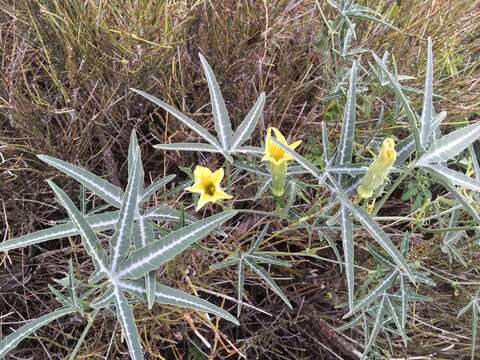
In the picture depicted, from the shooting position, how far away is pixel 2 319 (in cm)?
Answer: 126

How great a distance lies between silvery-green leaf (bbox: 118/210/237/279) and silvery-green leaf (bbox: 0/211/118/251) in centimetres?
12

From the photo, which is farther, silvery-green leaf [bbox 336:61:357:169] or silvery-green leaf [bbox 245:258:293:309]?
silvery-green leaf [bbox 245:258:293:309]

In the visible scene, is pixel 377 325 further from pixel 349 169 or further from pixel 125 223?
pixel 125 223

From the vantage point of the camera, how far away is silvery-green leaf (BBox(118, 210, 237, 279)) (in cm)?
71

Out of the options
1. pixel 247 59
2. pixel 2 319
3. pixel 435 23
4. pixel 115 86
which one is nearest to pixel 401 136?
pixel 435 23

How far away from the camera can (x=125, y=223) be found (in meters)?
0.72

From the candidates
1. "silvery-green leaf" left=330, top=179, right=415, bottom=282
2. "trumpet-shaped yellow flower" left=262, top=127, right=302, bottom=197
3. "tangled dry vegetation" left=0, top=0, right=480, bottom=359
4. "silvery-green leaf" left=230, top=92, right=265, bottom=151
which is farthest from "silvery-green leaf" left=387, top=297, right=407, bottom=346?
"silvery-green leaf" left=230, top=92, right=265, bottom=151

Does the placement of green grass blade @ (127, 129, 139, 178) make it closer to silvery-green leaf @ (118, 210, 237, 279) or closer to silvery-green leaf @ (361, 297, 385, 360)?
silvery-green leaf @ (118, 210, 237, 279)

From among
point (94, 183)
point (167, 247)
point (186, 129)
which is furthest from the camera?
point (186, 129)

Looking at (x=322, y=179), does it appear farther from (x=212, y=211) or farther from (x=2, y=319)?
(x=2, y=319)

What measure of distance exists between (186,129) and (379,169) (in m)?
0.67

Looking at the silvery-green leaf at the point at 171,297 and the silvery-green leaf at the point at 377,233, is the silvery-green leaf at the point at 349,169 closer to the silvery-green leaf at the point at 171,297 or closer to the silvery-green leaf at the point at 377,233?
the silvery-green leaf at the point at 377,233

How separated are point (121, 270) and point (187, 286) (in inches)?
18.2

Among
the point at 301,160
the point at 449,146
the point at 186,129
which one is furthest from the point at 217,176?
the point at 186,129
